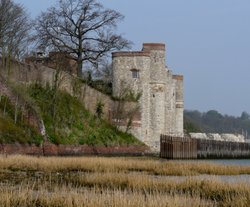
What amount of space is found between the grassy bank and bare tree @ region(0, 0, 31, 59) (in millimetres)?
27451

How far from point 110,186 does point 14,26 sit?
4065cm

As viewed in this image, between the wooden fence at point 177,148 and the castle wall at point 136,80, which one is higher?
the castle wall at point 136,80

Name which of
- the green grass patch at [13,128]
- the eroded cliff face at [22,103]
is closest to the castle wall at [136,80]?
the eroded cliff face at [22,103]

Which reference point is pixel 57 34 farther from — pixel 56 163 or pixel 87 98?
pixel 56 163

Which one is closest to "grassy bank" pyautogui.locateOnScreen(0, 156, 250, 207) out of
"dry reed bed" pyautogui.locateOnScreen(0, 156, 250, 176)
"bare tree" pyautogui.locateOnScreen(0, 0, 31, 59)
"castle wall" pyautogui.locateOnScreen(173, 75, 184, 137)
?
"dry reed bed" pyautogui.locateOnScreen(0, 156, 250, 176)

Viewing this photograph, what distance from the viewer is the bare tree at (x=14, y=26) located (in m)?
55.8

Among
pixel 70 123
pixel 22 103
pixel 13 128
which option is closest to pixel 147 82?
pixel 70 123

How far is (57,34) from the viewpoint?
64500 millimetres

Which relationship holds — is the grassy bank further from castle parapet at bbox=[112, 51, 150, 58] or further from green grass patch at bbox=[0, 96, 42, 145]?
castle parapet at bbox=[112, 51, 150, 58]

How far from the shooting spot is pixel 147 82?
61.8 meters

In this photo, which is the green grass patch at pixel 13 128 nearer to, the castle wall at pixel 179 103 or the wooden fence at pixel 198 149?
the wooden fence at pixel 198 149

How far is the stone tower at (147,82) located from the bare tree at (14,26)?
8.95m

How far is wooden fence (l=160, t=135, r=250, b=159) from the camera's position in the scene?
58969 millimetres

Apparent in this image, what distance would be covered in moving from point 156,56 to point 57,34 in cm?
1057
